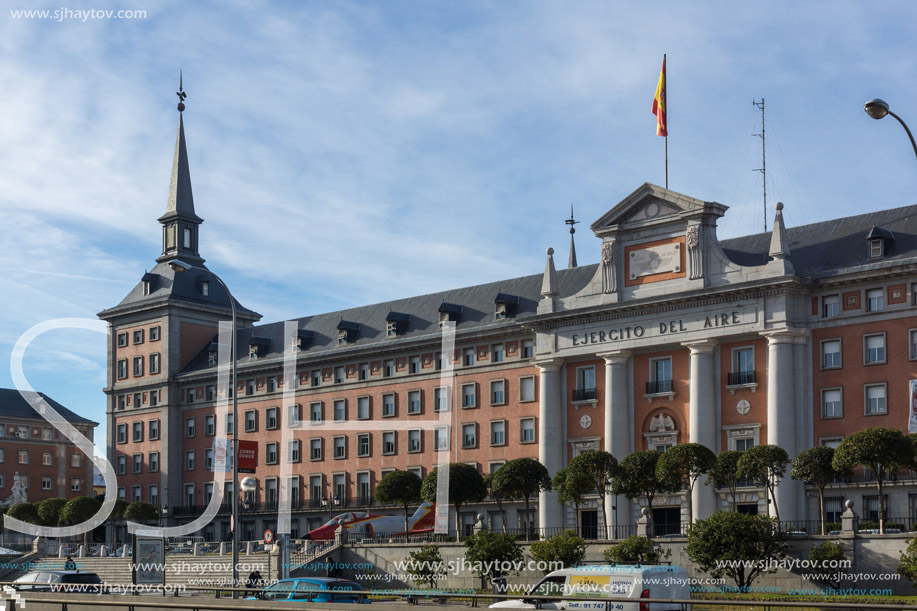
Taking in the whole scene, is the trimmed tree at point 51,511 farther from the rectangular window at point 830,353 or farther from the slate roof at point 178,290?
the rectangular window at point 830,353

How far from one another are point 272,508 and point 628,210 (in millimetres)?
37496

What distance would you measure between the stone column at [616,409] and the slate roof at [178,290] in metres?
44.2

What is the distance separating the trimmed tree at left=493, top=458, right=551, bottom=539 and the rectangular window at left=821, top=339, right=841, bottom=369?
15.6 m

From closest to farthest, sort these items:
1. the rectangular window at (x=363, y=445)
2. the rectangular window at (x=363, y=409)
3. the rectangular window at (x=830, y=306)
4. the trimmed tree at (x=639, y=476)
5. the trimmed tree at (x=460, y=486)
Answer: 1. the trimmed tree at (x=639, y=476)
2. the rectangular window at (x=830, y=306)
3. the trimmed tree at (x=460, y=486)
4. the rectangular window at (x=363, y=445)
5. the rectangular window at (x=363, y=409)

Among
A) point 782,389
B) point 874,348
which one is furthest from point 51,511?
point 874,348

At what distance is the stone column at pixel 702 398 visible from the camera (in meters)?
67.8

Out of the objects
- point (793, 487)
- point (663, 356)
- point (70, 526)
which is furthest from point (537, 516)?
point (70, 526)

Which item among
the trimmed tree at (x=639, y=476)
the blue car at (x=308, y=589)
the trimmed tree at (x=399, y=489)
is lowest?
the blue car at (x=308, y=589)

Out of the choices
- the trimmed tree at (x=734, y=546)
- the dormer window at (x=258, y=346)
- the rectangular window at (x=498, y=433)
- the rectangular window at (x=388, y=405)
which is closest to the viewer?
the trimmed tree at (x=734, y=546)

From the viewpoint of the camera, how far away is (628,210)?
72125mm

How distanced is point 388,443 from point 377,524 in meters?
11.3

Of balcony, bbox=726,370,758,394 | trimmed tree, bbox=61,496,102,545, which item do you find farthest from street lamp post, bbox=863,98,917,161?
trimmed tree, bbox=61,496,102,545

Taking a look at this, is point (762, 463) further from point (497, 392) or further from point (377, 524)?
point (377, 524)

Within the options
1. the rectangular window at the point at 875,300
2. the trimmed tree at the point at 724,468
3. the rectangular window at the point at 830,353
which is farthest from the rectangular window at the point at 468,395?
the rectangular window at the point at 875,300
